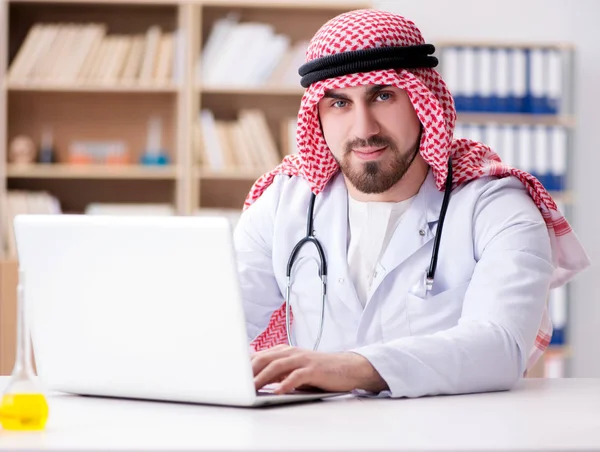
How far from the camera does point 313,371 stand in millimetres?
1310

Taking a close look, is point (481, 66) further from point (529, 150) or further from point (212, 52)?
point (212, 52)

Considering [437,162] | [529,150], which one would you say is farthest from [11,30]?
[437,162]

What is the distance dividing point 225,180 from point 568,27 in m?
2.02

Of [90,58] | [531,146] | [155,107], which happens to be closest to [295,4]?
[155,107]

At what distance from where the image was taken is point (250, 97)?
4.68m

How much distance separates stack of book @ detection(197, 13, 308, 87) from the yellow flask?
3432 mm

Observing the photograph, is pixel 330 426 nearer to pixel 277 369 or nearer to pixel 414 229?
pixel 277 369

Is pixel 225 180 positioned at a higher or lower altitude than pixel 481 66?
lower

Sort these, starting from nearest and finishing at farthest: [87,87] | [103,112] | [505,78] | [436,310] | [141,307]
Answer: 1. [141,307]
2. [436,310]
3. [87,87]
4. [505,78]
5. [103,112]

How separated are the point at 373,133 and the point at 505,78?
2.72 meters

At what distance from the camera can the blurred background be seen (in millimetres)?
4414

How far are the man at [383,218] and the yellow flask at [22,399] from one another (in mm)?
790

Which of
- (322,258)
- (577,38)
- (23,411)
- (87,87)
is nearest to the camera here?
(23,411)

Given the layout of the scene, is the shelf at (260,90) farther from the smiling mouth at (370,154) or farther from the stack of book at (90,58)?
the smiling mouth at (370,154)
